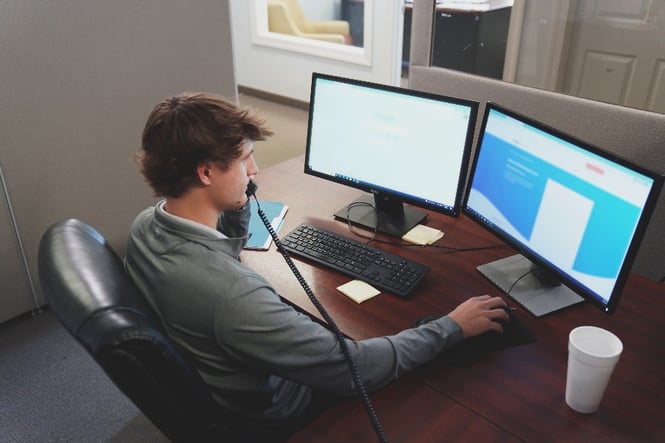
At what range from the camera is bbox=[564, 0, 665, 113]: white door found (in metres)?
2.29

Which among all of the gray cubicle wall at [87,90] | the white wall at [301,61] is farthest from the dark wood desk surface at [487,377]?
the white wall at [301,61]

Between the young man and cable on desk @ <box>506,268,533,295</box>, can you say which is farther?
cable on desk @ <box>506,268,533,295</box>

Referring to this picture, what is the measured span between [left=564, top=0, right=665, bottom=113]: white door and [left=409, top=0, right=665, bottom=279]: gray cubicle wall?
69 cm

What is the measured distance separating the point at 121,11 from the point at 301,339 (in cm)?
183

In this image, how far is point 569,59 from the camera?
2578 millimetres

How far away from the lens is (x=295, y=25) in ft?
17.6

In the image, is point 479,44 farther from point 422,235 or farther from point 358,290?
point 358,290

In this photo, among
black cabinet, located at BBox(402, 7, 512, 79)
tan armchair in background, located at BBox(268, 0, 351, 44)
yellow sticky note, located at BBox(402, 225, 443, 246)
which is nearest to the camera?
yellow sticky note, located at BBox(402, 225, 443, 246)

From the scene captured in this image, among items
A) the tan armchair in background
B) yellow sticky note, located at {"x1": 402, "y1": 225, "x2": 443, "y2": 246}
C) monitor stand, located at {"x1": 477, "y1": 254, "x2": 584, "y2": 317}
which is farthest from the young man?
the tan armchair in background

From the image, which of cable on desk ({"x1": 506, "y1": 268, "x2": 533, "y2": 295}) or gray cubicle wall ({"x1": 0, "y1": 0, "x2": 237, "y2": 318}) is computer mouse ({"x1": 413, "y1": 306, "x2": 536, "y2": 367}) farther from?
gray cubicle wall ({"x1": 0, "y1": 0, "x2": 237, "y2": 318})

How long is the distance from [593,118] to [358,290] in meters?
0.86

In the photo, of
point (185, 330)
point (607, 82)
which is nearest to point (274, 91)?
point (607, 82)

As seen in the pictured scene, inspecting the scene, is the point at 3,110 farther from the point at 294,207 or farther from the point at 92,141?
the point at 294,207

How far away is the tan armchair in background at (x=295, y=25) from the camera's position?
5145mm
